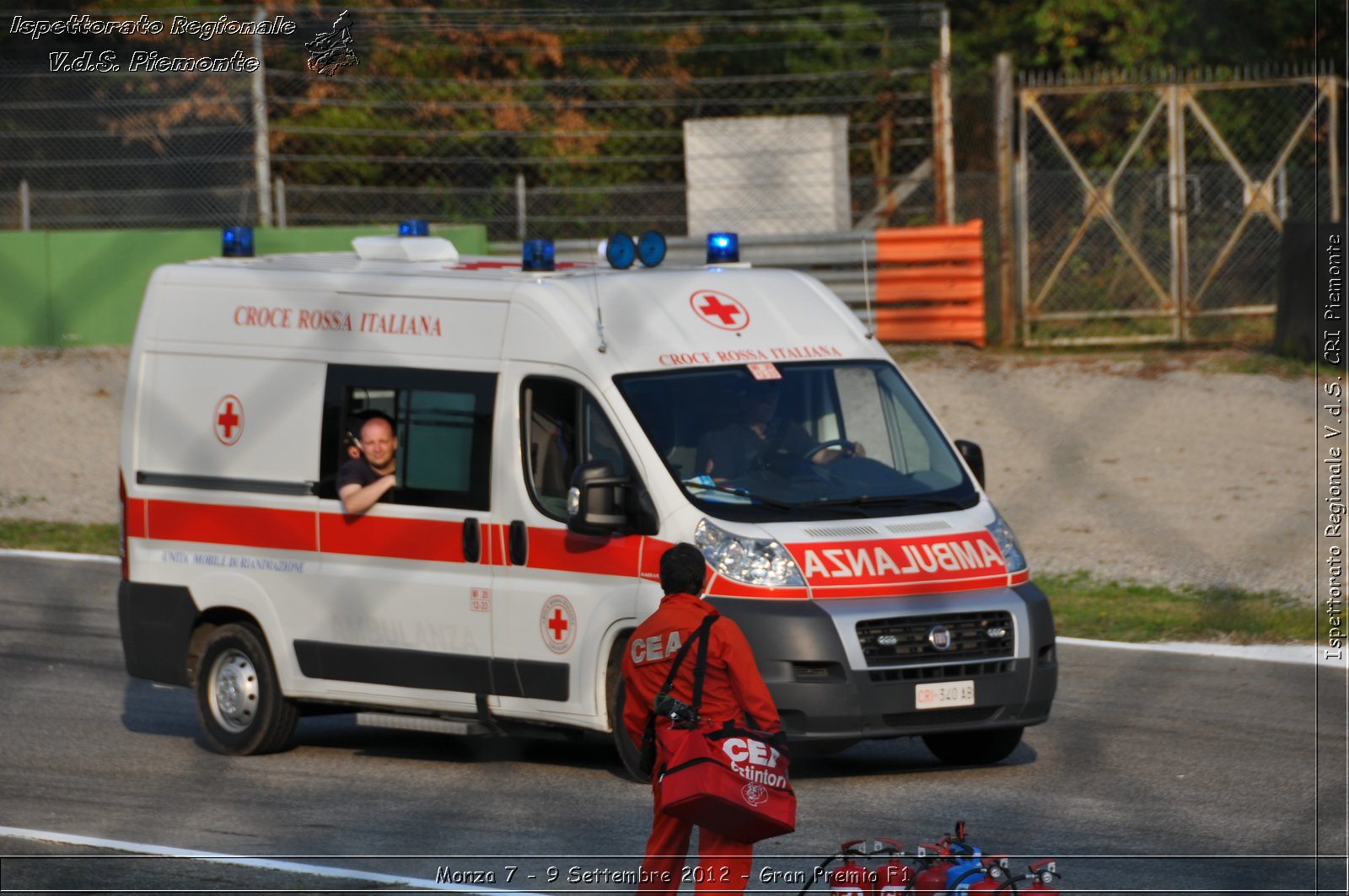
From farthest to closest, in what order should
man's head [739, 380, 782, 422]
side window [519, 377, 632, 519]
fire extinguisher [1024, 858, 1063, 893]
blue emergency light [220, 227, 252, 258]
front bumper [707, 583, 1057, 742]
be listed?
blue emergency light [220, 227, 252, 258] < man's head [739, 380, 782, 422] < side window [519, 377, 632, 519] < front bumper [707, 583, 1057, 742] < fire extinguisher [1024, 858, 1063, 893]

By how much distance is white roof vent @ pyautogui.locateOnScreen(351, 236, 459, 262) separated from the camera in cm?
1102

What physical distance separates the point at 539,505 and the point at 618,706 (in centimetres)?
108

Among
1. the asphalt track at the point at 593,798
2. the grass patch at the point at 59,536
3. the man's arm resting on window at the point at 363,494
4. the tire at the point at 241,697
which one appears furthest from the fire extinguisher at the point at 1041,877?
the grass patch at the point at 59,536

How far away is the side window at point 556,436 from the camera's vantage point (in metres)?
9.61

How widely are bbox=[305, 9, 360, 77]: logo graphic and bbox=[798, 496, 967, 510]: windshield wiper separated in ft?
28.3

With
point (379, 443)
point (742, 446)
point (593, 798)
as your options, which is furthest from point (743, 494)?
point (379, 443)

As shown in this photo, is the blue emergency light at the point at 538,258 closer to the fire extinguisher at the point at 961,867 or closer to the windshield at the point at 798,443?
the windshield at the point at 798,443

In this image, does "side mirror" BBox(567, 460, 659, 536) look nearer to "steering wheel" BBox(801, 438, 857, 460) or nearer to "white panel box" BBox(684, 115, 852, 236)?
"steering wheel" BBox(801, 438, 857, 460)

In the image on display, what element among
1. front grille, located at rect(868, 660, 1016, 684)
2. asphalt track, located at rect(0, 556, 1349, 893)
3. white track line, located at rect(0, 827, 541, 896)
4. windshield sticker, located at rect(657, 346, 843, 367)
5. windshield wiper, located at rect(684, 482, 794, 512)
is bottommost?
asphalt track, located at rect(0, 556, 1349, 893)

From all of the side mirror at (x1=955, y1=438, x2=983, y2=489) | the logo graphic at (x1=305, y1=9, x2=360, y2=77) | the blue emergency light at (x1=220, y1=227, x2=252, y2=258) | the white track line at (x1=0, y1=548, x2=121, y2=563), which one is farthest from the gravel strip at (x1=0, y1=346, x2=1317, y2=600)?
the blue emergency light at (x1=220, y1=227, x2=252, y2=258)

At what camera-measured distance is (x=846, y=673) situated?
348 inches

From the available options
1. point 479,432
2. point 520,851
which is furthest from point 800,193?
point 520,851

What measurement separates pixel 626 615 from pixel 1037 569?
698 cm

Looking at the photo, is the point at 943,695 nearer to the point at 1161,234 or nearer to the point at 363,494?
the point at 363,494
